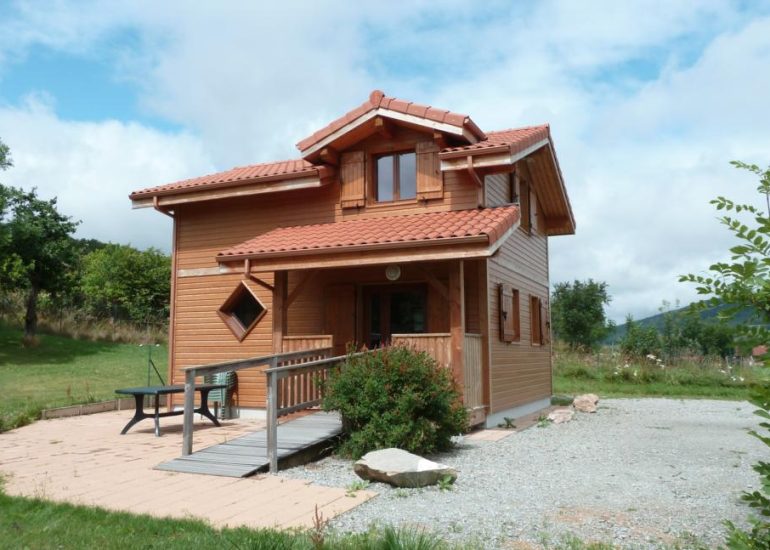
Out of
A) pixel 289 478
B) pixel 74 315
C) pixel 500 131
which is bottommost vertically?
pixel 289 478

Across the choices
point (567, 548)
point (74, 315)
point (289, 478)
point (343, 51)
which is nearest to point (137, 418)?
point (289, 478)

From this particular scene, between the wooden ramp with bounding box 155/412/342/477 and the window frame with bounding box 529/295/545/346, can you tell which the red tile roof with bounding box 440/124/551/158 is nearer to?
the window frame with bounding box 529/295/545/346

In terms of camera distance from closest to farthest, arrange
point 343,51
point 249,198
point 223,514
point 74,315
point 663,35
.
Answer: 1. point 223,514
2. point 663,35
3. point 343,51
4. point 249,198
5. point 74,315

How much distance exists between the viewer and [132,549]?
14.7 feet

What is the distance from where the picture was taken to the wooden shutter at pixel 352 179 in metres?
12.0

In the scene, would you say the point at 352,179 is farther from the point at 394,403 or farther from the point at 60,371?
the point at 60,371

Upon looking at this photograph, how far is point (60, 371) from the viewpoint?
20.7 m

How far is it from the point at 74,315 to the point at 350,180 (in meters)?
22.5

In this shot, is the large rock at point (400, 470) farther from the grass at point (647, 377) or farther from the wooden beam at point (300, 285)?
the grass at point (647, 377)

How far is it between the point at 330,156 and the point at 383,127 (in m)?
1.23

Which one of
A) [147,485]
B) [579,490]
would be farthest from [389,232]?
[147,485]

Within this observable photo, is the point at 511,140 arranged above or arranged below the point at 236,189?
above

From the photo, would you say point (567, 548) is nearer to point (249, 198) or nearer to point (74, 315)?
point (249, 198)

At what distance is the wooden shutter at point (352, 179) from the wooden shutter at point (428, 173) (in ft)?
3.69
